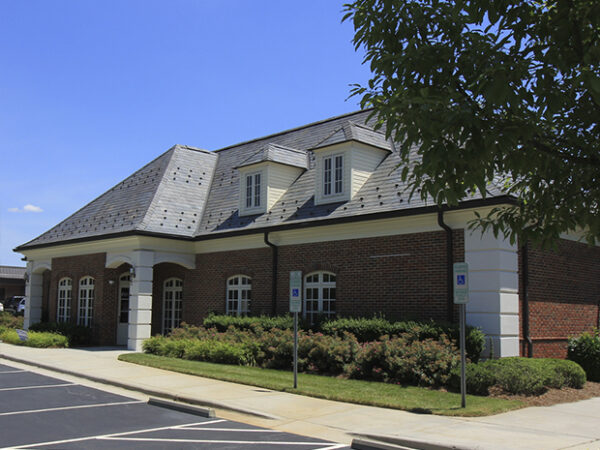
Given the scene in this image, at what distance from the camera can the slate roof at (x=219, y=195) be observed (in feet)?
59.0

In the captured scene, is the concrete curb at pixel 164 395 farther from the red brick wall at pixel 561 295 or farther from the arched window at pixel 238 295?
the red brick wall at pixel 561 295

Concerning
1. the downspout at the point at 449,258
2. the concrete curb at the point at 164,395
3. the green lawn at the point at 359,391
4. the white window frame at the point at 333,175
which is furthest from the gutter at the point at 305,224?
the concrete curb at the point at 164,395

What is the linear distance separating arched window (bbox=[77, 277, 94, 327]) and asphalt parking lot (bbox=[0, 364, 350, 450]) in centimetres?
1169

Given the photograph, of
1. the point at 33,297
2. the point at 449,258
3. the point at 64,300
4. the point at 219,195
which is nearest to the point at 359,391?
the point at 449,258

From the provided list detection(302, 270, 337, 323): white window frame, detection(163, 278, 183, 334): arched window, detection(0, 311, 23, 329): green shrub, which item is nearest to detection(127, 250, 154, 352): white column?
detection(163, 278, 183, 334): arched window

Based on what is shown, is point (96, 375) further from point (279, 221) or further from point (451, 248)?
point (451, 248)

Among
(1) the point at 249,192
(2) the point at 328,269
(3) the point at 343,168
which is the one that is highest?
(3) the point at 343,168

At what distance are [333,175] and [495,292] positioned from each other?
6.69 m

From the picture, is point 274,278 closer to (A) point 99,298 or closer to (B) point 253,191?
(B) point 253,191

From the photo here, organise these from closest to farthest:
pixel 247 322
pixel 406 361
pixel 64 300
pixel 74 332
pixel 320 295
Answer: pixel 406 361 → pixel 320 295 → pixel 247 322 → pixel 74 332 → pixel 64 300

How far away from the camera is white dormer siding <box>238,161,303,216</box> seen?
20.8m

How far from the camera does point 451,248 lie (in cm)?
1482

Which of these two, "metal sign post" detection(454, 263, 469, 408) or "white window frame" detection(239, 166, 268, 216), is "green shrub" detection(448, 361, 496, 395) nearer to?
"metal sign post" detection(454, 263, 469, 408)

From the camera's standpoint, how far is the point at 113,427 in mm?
9094
